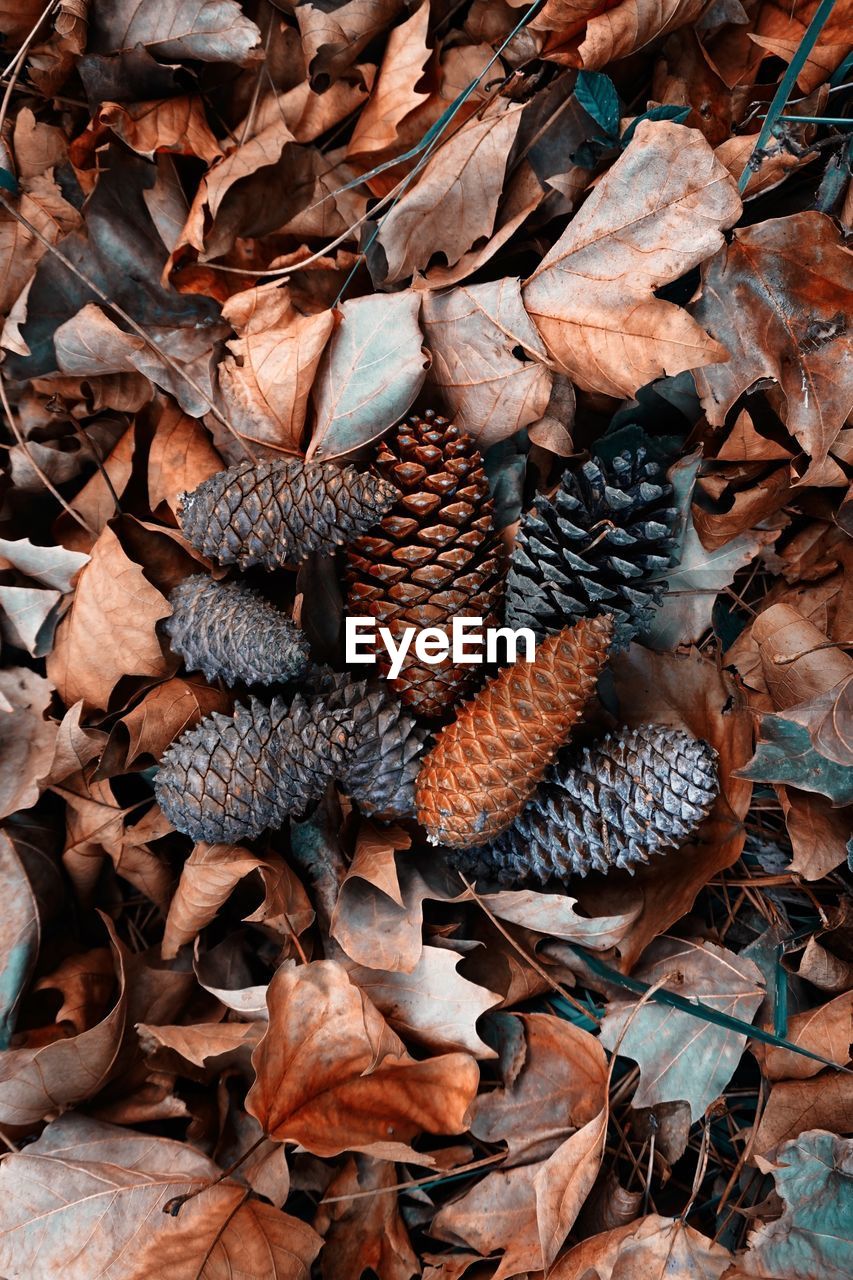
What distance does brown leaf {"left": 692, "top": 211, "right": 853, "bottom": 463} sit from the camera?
1241 mm

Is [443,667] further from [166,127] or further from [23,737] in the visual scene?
[166,127]

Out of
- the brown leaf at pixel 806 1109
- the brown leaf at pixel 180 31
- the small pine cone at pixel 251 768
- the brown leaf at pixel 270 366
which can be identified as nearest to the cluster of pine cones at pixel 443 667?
the small pine cone at pixel 251 768

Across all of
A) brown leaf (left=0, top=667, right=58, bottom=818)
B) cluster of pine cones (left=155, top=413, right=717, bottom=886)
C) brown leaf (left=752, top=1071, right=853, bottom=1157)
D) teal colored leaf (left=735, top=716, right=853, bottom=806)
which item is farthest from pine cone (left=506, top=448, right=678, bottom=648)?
brown leaf (left=0, top=667, right=58, bottom=818)

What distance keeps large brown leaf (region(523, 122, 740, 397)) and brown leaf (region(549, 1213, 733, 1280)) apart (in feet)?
3.61

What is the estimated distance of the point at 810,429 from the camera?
4.13ft

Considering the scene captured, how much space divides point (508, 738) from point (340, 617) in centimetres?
36

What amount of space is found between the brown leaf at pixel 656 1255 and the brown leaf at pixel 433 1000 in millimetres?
278

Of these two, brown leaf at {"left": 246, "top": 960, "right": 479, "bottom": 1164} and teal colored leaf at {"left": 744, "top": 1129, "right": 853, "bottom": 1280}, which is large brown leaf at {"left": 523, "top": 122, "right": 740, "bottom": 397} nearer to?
brown leaf at {"left": 246, "top": 960, "right": 479, "bottom": 1164}

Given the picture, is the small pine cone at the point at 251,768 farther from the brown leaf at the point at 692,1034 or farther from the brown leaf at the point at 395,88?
the brown leaf at the point at 395,88

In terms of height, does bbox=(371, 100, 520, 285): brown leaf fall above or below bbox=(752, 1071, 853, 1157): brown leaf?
above

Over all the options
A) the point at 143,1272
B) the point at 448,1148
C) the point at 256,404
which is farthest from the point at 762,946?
the point at 256,404

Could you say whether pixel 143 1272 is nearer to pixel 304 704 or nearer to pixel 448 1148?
pixel 448 1148

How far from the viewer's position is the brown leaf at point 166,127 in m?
1.38

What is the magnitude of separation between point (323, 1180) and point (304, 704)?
2.37 feet
